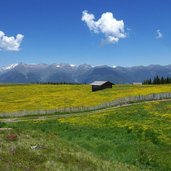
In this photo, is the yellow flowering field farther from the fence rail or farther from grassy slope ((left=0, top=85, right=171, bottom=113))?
grassy slope ((left=0, top=85, right=171, bottom=113))

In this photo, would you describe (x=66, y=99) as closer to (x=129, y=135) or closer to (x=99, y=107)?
(x=99, y=107)

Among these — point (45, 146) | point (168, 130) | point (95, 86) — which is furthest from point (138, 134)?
point (95, 86)

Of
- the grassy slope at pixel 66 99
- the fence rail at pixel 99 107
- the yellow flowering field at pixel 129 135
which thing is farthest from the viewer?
the grassy slope at pixel 66 99

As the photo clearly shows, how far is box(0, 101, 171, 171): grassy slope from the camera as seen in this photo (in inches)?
1033

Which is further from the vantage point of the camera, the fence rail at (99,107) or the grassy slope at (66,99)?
the grassy slope at (66,99)

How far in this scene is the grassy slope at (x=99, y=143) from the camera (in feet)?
86.1

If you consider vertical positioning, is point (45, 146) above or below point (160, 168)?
above

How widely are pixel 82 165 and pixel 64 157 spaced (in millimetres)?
2369

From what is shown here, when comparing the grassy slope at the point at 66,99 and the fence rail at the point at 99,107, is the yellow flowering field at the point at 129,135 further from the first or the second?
the grassy slope at the point at 66,99

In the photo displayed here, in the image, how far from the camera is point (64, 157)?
27.9m

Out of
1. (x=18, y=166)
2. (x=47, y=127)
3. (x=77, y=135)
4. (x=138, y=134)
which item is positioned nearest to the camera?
(x=18, y=166)

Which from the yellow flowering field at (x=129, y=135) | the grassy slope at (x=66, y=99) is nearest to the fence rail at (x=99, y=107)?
the grassy slope at (x=66, y=99)

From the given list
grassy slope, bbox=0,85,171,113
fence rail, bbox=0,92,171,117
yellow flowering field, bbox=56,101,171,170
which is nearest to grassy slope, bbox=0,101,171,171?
yellow flowering field, bbox=56,101,171,170

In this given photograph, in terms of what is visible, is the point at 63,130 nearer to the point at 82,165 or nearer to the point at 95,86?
the point at 82,165
